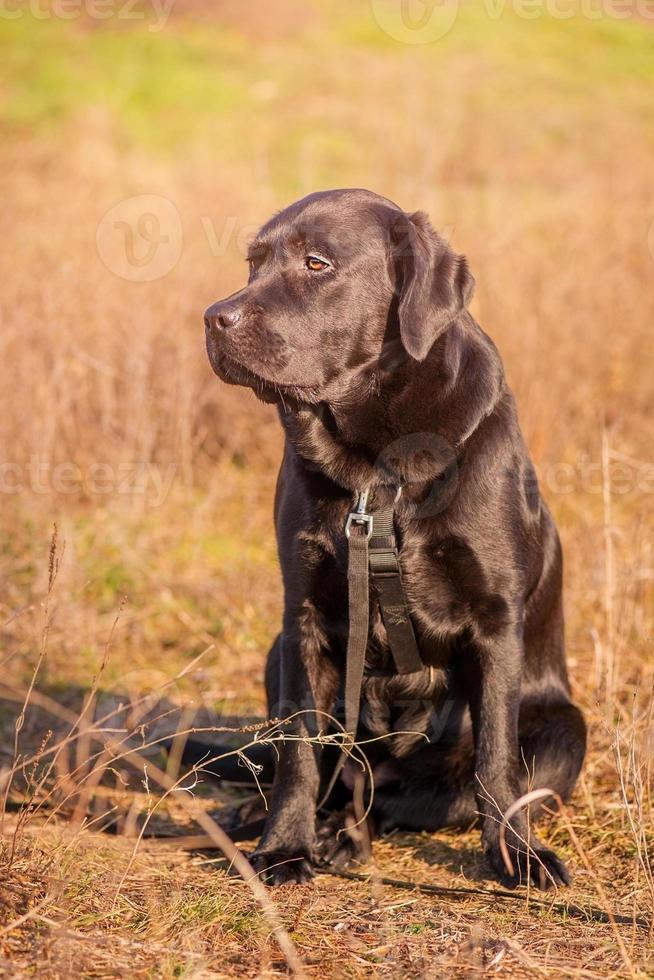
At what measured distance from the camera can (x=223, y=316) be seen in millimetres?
2680

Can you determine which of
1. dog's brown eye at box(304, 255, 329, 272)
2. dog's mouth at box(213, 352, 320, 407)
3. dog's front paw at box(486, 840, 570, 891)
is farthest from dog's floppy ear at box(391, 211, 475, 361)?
dog's front paw at box(486, 840, 570, 891)

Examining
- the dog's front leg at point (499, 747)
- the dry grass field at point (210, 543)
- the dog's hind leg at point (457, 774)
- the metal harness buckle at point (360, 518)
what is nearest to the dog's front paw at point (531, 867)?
the dog's front leg at point (499, 747)

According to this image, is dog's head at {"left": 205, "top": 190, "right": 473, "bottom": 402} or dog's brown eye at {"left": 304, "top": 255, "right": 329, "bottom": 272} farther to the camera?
dog's brown eye at {"left": 304, "top": 255, "right": 329, "bottom": 272}

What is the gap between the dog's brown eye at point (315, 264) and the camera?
2807 mm

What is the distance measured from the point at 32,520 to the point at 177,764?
6.75ft

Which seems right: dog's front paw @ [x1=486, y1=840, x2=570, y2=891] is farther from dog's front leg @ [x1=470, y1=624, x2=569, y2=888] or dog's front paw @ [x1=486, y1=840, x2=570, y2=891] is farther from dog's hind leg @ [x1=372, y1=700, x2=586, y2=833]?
dog's hind leg @ [x1=372, y1=700, x2=586, y2=833]

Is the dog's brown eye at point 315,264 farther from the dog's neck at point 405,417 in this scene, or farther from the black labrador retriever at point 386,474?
the dog's neck at point 405,417

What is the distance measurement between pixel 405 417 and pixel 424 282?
351 millimetres

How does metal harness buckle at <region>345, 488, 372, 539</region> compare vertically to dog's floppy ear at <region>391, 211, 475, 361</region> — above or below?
below

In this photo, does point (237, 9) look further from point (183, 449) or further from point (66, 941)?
point (66, 941)

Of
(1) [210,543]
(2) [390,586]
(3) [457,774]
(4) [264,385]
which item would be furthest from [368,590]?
(1) [210,543]

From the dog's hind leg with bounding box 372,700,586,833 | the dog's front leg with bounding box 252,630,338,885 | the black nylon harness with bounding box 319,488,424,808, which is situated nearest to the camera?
the black nylon harness with bounding box 319,488,424,808

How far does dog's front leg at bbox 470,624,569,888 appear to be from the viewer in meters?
2.73

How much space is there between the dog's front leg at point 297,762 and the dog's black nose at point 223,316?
83 cm
